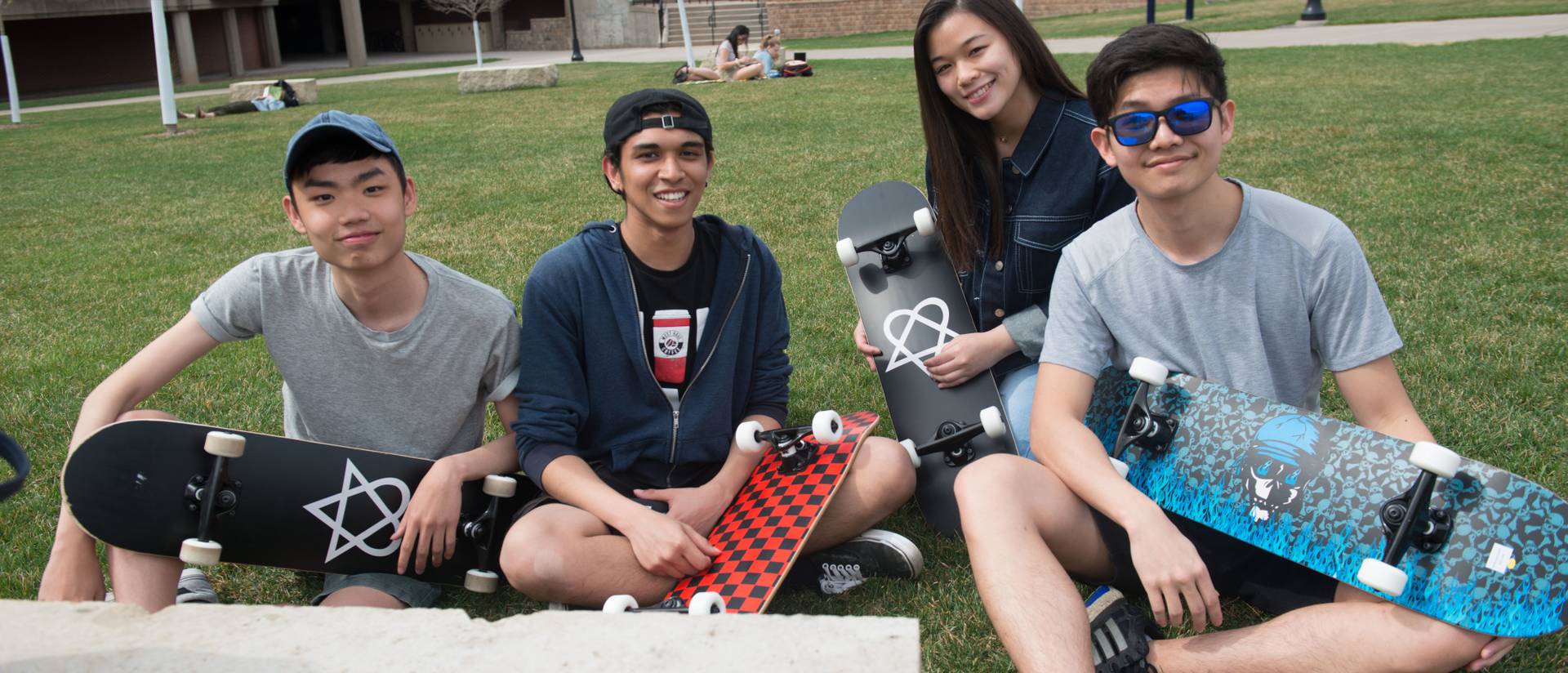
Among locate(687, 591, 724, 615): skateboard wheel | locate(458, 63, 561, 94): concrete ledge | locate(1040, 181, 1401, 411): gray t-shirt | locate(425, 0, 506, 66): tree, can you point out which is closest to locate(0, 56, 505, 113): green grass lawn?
locate(425, 0, 506, 66): tree

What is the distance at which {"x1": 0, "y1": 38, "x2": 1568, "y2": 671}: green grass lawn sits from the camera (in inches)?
130

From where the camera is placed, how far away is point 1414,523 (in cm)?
208

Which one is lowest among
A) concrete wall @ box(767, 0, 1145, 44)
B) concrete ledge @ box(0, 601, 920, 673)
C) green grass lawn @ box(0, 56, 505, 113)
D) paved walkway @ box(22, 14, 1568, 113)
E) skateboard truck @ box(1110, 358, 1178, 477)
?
concrete ledge @ box(0, 601, 920, 673)

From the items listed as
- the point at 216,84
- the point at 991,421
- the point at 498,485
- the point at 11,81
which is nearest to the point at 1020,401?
the point at 991,421

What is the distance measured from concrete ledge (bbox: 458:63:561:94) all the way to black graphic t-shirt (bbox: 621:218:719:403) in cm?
1641

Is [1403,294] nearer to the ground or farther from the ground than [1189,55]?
nearer to the ground

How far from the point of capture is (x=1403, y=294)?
181 inches

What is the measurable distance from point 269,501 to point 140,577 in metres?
0.29

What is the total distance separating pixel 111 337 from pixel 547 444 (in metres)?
3.39

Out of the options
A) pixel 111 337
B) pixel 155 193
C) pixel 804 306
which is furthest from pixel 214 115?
pixel 804 306

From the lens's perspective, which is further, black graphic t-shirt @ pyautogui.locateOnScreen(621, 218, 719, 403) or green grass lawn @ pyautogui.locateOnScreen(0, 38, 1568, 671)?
green grass lawn @ pyautogui.locateOnScreen(0, 38, 1568, 671)

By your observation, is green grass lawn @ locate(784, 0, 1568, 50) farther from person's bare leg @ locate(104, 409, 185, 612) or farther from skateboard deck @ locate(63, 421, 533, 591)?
person's bare leg @ locate(104, 409, 185, 612)

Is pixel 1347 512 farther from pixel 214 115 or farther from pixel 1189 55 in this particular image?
pixel 214 115

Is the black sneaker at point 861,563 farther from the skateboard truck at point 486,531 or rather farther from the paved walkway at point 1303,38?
the paved walkway at point 1303,38
